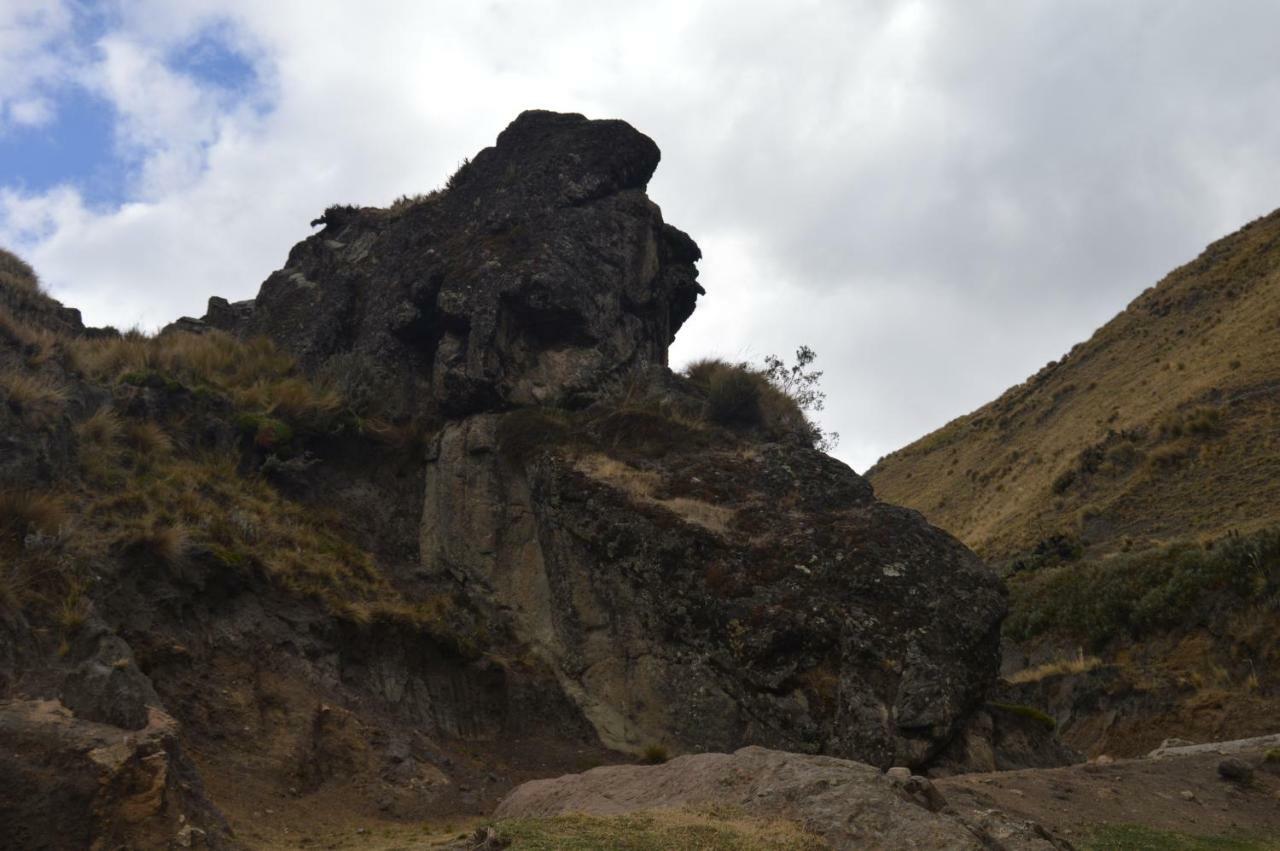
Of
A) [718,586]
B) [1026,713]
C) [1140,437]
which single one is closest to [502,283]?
[718,586]

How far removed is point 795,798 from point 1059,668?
24.4 m

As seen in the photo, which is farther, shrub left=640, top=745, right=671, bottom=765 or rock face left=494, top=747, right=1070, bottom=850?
shrub left=640, top=745, right=671, bottom=765

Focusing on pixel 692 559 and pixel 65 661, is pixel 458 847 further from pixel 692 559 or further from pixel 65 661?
pixel 692 559

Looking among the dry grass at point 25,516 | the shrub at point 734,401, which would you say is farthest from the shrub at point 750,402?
the dry grass at point 25,516

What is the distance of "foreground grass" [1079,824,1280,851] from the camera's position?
15.7m

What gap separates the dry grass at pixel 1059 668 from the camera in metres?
33.1

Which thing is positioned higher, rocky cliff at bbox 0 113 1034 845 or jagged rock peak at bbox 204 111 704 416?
jagged rock peak at bbox 204 111 704 416

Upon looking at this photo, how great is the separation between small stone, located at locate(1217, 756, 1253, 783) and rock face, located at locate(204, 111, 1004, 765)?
19.3 ft

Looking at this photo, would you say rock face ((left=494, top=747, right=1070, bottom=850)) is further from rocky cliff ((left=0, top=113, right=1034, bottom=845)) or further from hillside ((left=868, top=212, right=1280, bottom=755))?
hillside ((left=868, top=212, right=1280, bottom=755))

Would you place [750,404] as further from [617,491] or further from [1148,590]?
[1148,590]

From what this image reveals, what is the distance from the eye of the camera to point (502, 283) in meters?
25.1

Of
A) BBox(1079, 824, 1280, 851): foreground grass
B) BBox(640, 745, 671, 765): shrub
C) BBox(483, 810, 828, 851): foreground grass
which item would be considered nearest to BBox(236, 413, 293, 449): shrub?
BBox(640, 745, 671, 765): shrub

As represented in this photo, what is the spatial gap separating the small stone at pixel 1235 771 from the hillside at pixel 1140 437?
16.8m

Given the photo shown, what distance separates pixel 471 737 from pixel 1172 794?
41.0 ft
